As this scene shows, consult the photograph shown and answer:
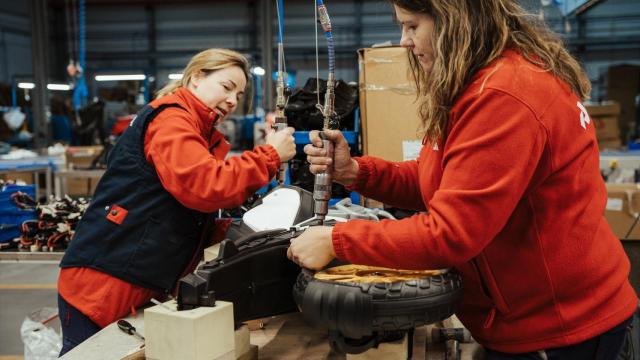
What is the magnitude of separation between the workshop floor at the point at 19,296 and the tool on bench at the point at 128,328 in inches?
60.1

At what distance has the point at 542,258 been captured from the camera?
2.87ft

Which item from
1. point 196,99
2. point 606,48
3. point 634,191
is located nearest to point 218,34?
point 606,48

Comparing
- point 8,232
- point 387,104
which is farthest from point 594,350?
point 8,232

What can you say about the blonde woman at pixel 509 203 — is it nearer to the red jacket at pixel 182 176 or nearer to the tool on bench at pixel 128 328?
the red jacket at pixel 182 176

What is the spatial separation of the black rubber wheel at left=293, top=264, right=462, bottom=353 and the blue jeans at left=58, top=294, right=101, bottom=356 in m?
0.78

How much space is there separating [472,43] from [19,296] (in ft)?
9.26

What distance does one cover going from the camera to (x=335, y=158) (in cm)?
123

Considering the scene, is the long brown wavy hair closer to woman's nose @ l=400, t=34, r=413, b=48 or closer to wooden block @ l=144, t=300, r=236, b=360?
woman's nose @ l=400, t=34, r=413, b=48

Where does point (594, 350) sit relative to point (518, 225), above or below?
below

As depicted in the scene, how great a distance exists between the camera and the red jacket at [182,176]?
123cm

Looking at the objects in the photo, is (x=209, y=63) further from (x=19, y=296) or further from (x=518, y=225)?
(x=19, y=296)

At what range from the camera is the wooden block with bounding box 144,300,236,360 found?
889 millimetres

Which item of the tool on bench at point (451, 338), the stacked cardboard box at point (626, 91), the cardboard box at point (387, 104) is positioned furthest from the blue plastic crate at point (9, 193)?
the stacked cardboard box at point (626, 91)

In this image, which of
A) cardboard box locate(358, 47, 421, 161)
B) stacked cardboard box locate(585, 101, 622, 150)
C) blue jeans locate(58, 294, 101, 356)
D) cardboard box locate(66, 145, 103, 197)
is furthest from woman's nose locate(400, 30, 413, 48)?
cardboard box locate(66, 145, 103, 197)
